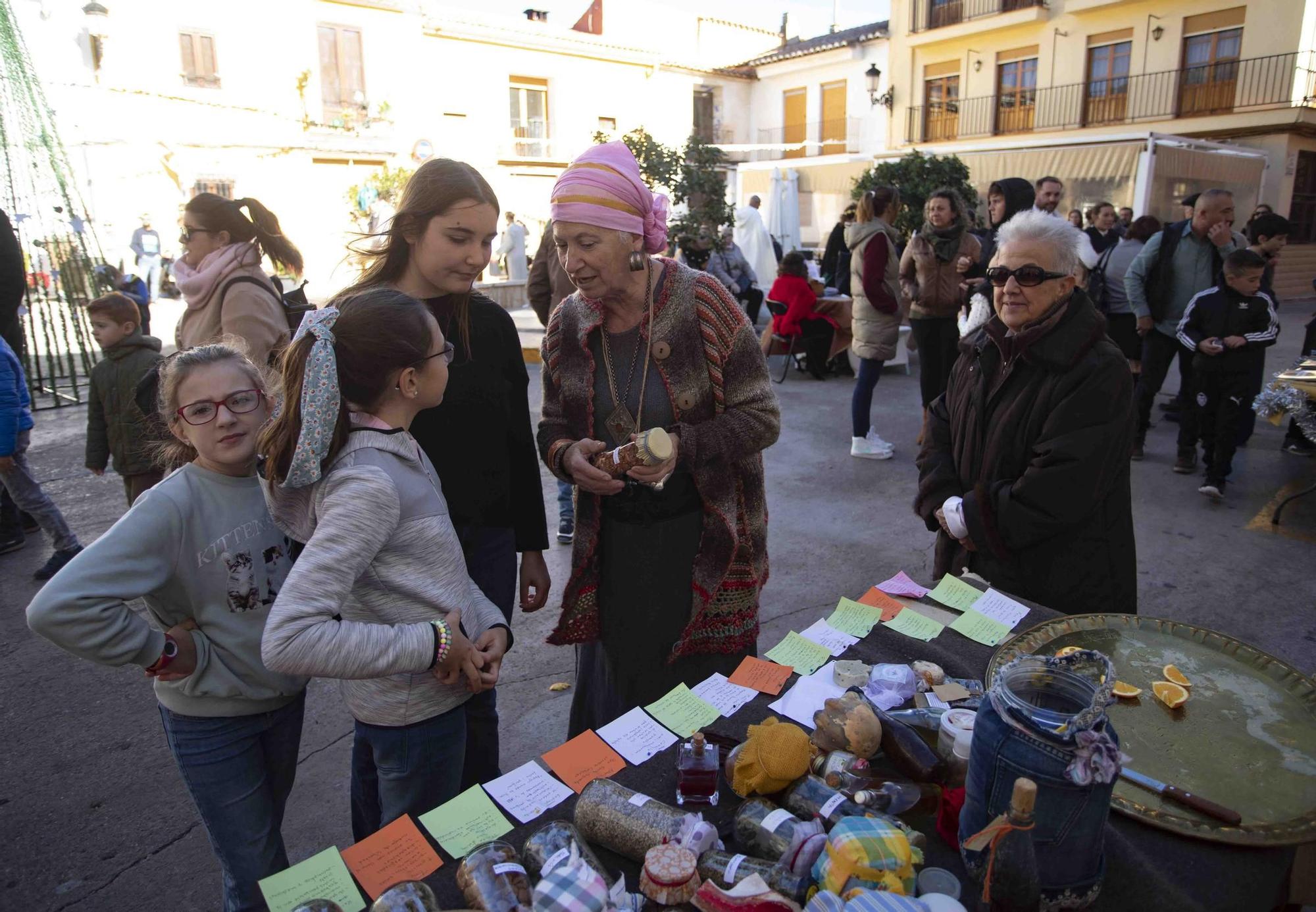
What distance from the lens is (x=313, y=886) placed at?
120cm

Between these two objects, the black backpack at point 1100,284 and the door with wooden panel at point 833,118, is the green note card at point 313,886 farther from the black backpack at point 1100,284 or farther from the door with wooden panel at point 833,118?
the door with wooden panel at point 833,118

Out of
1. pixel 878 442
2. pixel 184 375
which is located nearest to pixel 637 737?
pixel 184 375

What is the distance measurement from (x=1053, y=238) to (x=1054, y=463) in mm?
607

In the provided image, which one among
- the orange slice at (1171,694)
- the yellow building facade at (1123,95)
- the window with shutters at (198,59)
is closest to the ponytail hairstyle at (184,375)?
the orange slice at (1171,694)

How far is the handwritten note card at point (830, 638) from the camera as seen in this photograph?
1873 mm

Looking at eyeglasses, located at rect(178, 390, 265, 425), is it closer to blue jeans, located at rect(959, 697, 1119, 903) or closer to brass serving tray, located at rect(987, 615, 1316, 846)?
blue jeans, located at rect(959, 697, 1119, 903)

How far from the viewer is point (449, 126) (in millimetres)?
25469

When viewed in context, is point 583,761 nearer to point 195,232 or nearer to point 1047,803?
point 1047,803

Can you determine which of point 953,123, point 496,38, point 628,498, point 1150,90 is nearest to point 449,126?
point 496,38

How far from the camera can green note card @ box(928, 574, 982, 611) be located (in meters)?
2.03

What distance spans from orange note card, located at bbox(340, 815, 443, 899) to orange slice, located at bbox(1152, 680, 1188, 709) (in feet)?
4.54

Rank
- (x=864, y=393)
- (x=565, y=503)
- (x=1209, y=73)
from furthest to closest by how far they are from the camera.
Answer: (x=1209, y=73) < (x=864, y=393) < (x=565, y=503)

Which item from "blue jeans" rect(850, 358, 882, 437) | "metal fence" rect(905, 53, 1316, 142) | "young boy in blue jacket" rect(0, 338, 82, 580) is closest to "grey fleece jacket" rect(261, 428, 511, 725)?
"young boy in blue jacket" rect(0, 338, 82, 580)

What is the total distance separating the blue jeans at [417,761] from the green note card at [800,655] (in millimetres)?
716
